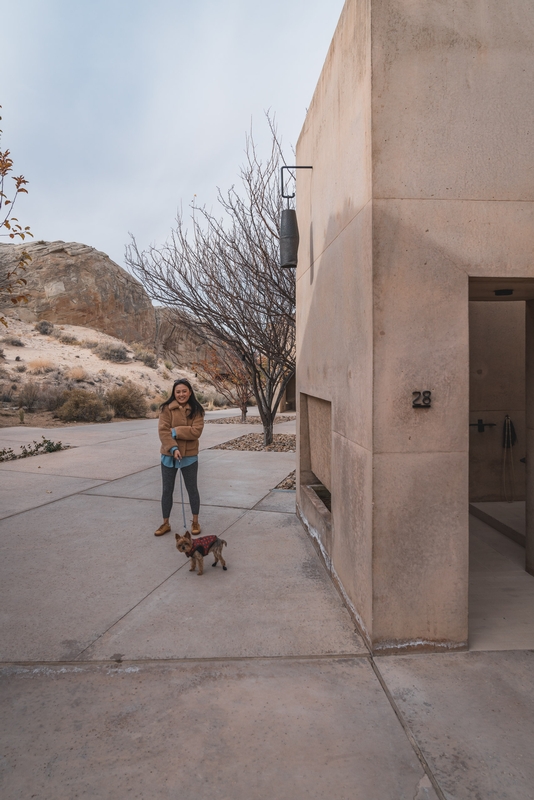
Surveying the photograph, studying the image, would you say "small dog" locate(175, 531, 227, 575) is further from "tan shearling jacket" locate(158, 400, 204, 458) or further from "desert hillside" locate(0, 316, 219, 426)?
"desert hillside" locate(0, 316, 219, 426)

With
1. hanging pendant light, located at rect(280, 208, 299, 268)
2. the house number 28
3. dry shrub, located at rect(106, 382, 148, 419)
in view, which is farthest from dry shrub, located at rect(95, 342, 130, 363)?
the house number 28

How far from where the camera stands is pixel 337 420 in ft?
12.3

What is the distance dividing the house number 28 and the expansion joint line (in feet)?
4.91

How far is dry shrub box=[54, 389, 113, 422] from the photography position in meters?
17.3

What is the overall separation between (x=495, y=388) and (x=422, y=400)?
12.2 ft

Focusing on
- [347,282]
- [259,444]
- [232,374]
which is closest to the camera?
[347,282]

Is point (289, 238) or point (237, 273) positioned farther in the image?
point (237, 273)

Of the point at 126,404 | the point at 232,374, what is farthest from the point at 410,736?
the point at 126,404

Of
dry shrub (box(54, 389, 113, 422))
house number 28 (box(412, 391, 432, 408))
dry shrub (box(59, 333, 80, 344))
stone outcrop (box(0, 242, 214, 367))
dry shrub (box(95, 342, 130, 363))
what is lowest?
dry shrub (box(54, 389, 113, 422))

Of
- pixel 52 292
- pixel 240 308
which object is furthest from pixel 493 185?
pixel 52 292

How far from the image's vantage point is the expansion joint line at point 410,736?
6.38 feet

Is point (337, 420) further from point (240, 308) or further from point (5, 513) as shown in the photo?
point (240, 308)

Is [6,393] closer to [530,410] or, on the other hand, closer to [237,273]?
[237,273]

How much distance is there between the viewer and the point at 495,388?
6.07 meters
